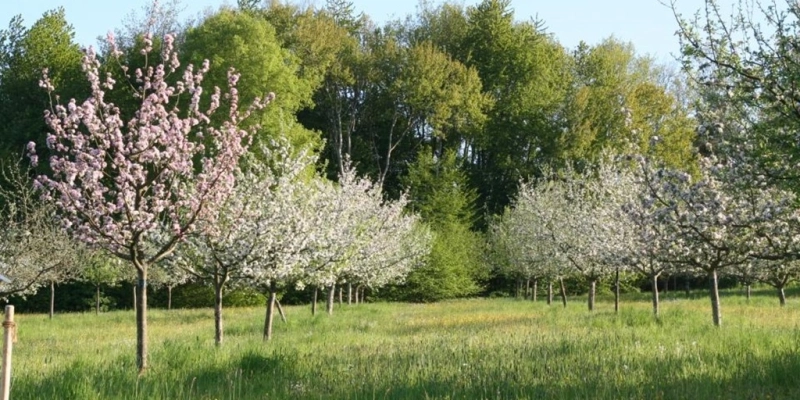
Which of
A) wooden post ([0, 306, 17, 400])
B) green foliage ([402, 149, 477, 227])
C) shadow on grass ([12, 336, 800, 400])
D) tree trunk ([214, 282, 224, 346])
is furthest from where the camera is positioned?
green foliage ([402, 149, 477, 227])

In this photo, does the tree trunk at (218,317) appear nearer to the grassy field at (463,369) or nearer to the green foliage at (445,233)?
the grassy field at (463,369)

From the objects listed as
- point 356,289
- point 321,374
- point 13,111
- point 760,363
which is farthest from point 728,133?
point 13,111

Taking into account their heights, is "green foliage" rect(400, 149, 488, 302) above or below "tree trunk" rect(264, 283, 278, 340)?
above

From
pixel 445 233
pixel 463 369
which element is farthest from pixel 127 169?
pixel 445 233

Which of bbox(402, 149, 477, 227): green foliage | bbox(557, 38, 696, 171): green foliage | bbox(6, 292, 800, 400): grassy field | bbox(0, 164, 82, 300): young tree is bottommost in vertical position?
bbox(6, 292, 800, 400): grassy field

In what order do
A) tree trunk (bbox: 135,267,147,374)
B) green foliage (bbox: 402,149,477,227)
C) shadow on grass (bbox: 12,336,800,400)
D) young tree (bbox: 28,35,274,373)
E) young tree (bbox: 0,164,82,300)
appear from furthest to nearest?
1. green foliage (bbox: 402,149,477,227)
2. young tree (bbox: 0,164,82,300)
3. young tree (bbox: 28,35,274,373)
4. tree trunk (bbox: 135,267,147,374)
5. shadow on grass (bbox: 12,336,800,400)

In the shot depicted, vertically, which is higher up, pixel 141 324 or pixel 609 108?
pixel 609 108

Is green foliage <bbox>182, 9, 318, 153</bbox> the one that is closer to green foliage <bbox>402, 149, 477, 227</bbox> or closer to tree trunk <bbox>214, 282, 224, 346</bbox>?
green foliage <bbox>402, 149, 477, 227</bbox>

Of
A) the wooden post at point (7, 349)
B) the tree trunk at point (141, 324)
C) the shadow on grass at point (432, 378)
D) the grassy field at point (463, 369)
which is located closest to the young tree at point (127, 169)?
the tree trunk at point (141, 324)

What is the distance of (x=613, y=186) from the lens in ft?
82.7

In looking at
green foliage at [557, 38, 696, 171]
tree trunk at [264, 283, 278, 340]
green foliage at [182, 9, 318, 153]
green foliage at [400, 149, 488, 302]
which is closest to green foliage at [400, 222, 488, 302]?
green foliage at [400, 149, 488, 302]

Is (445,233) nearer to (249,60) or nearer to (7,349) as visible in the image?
(249,60)

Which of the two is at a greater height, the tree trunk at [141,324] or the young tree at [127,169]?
the young tree at [127,169]

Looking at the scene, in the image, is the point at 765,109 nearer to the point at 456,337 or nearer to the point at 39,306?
the point at 456,337
